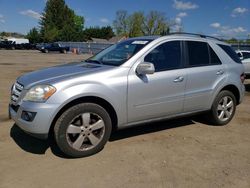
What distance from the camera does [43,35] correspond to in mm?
85625

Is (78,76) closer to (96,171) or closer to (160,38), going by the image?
(96,171)

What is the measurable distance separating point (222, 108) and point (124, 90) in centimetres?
247

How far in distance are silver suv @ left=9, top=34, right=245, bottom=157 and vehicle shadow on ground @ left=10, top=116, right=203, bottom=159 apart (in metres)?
0.44

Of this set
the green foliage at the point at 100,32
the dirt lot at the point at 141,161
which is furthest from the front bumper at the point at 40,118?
the green foliage at the point at 100,32

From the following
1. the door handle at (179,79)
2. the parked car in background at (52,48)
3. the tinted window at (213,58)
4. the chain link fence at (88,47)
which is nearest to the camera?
the door handle at (179,79)

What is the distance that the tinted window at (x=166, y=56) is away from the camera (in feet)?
16.3

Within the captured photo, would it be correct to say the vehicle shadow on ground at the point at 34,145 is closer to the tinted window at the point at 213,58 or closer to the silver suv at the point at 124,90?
the silver suv at the point at 124,90


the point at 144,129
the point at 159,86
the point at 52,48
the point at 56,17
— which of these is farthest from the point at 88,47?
the point at 56,17

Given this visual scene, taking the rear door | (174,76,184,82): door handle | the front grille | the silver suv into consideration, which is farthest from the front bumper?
the rear door

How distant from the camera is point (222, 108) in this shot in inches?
241

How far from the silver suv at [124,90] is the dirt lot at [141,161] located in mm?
358

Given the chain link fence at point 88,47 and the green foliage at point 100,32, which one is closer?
the chain link fence at point 88,47

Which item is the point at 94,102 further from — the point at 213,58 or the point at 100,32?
the point at 100,32

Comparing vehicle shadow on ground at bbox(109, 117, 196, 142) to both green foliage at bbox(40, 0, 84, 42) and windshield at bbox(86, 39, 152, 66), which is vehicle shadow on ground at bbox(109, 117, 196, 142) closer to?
windshield at bbox(86, 39, 152, 66)
